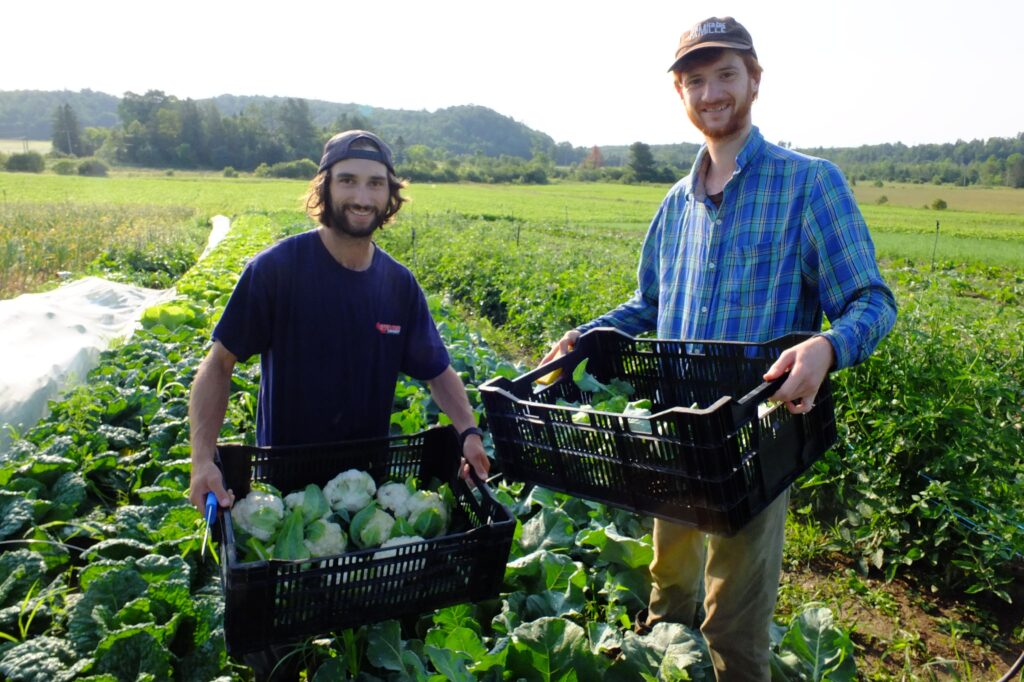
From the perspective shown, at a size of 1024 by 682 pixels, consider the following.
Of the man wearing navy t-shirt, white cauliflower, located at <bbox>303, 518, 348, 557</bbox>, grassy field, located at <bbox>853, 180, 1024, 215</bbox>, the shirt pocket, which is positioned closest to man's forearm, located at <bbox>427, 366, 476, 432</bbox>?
the man wearing navy t-shirt

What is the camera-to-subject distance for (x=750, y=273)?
2.17 metres

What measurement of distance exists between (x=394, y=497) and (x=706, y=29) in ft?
5.49

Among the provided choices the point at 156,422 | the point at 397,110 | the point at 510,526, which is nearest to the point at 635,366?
the point at 510,526

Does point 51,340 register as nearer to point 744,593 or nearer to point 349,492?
point 349,492

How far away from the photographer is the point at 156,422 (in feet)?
14.1

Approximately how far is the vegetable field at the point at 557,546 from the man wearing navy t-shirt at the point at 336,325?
670mm

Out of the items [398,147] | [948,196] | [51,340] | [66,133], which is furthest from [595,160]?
[51,340]

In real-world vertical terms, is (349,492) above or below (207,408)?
below

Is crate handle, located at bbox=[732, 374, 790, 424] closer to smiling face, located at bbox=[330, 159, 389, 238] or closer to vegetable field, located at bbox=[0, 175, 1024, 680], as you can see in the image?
vegetable field, located at bbox=[0, 175, 1024, 680]

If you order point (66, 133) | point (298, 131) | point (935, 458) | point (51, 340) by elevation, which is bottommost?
point (935, 458)

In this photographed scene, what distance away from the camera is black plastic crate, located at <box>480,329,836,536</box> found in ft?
5.38

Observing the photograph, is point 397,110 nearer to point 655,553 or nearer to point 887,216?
point 887,216

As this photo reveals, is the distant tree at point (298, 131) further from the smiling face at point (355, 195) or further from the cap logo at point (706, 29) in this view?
the cap logo at point (706, 29)

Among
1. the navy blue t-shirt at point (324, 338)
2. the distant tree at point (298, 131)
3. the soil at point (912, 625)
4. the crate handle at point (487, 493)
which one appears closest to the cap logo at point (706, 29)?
the navy blue t-shirt at point (324, 338)
